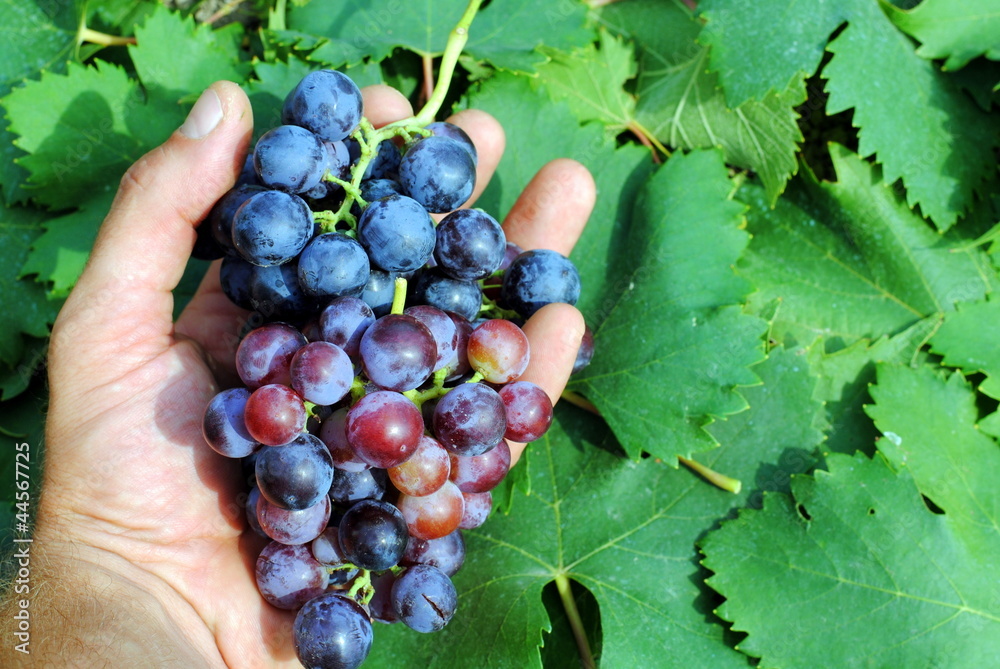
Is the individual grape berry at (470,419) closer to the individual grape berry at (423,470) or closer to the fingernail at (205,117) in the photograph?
the individual grape berry at (423,470)

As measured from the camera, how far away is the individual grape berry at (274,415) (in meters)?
1.23

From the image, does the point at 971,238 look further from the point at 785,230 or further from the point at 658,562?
the point at 658,562

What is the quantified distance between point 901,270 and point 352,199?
1727 millimetres

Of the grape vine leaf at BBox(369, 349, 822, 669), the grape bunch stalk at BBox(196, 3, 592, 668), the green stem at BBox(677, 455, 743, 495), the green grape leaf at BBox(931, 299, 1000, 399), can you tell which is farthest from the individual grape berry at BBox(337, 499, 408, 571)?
the green grape leaf at BBox(931, 299, 1000, 399)

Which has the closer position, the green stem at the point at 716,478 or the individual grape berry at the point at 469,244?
the individual grape berry at the point at 469,244

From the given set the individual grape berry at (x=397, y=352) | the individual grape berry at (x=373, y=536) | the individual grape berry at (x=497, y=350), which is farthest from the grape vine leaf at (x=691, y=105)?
the individual grape berry at (x=373, y=536)

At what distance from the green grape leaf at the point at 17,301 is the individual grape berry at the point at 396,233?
1380 millimetres

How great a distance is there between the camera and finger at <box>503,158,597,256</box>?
1.94 meters

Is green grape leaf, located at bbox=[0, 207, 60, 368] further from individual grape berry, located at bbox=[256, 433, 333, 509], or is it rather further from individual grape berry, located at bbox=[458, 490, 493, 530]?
individual grape berry, located at bbox=[458, 490, 493, 530]

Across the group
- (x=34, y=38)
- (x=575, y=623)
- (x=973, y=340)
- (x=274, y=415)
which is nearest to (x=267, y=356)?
(x=274, y=415)

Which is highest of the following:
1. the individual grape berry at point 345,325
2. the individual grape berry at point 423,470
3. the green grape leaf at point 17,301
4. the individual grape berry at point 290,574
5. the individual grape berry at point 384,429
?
the individual grape berry at point 345,325

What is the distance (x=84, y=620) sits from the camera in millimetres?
1430

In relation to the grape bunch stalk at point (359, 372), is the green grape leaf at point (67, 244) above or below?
below

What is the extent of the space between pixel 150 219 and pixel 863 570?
73.5 inches
